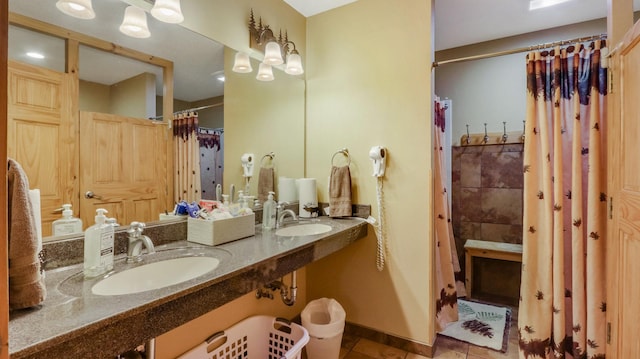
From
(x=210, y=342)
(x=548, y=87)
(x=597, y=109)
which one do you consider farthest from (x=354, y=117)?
(x=210, y=342)

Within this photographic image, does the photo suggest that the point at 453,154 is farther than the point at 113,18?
Yes

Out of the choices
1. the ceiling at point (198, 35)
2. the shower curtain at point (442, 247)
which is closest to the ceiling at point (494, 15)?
the ceiling at point (198, 35)

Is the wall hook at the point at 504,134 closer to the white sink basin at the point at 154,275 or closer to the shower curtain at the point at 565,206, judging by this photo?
the shower curtain at the point at 565,206

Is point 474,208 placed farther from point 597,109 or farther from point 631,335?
point 631,335

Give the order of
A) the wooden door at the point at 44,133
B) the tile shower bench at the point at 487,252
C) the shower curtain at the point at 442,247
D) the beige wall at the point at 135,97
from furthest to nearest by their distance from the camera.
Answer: the tile shower bench at the point at 487,252 → the shower curtain at the point at 442,247 → the beige wall at the point at 135,97 → the wooden door at the point at 44,133

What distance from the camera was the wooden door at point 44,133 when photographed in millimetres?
1068

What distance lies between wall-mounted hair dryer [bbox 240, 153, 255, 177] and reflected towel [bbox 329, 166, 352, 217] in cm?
60

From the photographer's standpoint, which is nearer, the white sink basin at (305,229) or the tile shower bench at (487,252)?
the white sink basin at (305,229)

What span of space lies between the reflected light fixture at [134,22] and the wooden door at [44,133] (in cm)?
38

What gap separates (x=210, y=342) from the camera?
5.33 ft

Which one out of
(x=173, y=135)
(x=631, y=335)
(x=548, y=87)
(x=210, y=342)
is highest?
(x=548, y=87)

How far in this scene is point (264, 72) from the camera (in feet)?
7.32

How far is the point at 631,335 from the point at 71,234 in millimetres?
2395

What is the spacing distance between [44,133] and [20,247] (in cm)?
58
